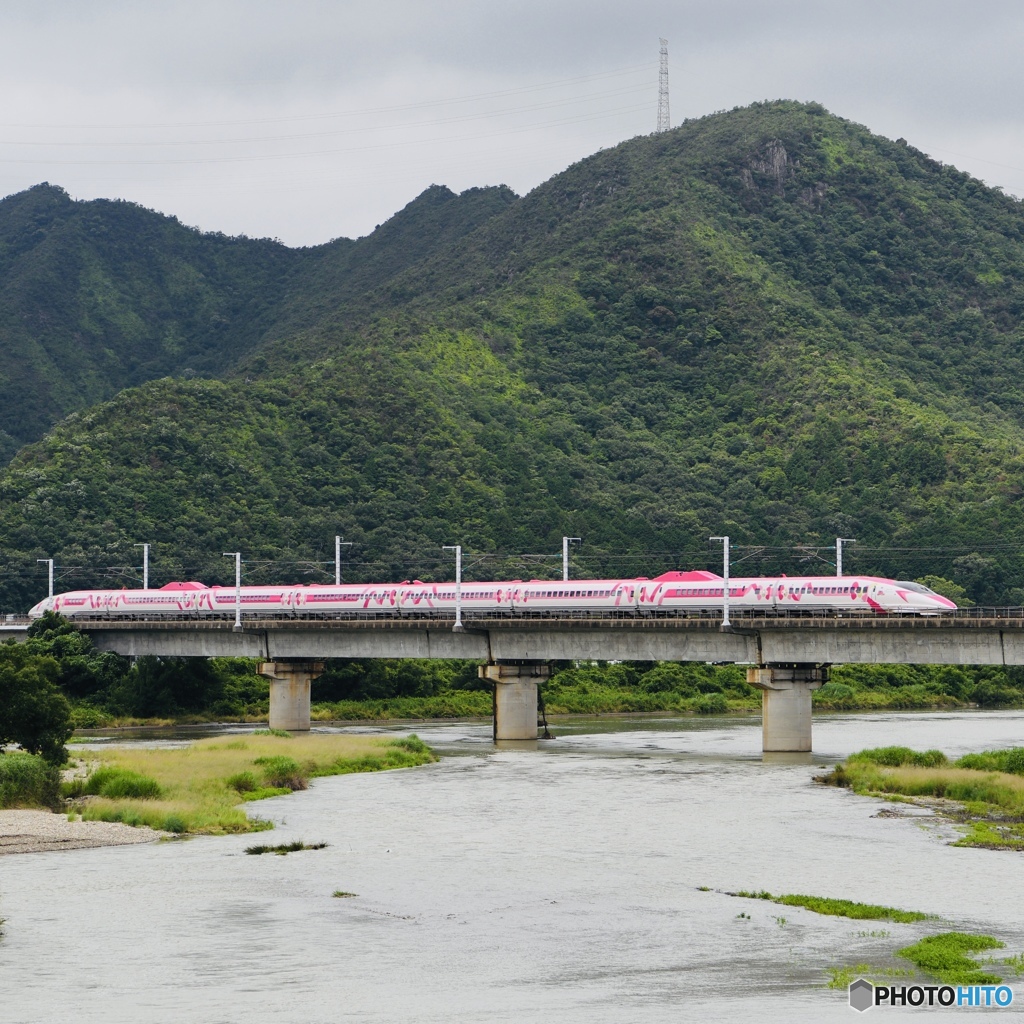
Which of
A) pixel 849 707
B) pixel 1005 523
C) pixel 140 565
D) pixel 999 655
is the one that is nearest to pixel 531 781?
pixel 999 655

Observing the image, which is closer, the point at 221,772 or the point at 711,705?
the point at 221,772

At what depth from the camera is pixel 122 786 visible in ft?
186

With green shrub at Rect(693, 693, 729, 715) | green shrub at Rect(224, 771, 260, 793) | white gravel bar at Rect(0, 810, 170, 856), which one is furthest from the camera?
green shrub at Rect(693, 693, 729, 715)

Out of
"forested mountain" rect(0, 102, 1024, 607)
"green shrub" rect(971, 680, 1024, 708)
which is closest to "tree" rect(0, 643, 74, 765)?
"forested mountain" rect(0, 102, 1024, 607)

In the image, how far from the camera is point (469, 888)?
42.7 m

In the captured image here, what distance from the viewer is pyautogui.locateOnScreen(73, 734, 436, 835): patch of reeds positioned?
52844 mm

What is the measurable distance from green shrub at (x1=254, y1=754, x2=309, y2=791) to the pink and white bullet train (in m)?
28.8

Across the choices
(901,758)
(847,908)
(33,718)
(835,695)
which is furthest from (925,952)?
(835,695)

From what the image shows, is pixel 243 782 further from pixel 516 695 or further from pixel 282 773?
pixel 516 695

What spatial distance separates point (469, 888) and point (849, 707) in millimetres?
79689

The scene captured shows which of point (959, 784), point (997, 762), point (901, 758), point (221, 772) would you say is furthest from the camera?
point (901, 758)

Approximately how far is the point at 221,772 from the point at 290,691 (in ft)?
111

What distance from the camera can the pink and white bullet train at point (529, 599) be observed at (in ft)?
278

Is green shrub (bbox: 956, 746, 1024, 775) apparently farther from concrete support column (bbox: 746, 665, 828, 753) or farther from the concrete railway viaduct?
concrete support column (bbox: 746, 665, 828, 753)
